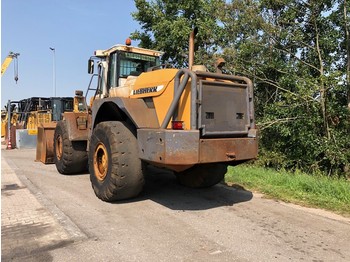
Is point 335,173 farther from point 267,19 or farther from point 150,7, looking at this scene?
point 150,7

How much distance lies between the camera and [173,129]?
5.02 m

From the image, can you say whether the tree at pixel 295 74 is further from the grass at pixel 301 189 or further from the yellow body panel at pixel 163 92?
the yellow body panel at pixel 163 92

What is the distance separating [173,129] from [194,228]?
1.37 m

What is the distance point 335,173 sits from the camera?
10695 millimetres

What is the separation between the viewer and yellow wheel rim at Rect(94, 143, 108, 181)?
19.7 ft

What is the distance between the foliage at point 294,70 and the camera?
10648 millimetres

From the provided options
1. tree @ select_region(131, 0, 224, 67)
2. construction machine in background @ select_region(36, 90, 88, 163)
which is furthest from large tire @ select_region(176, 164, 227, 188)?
tree @ select_region(131, 0, 224, 67)

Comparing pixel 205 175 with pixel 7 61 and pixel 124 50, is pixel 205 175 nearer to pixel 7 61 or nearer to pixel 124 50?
→ pixel 124 50

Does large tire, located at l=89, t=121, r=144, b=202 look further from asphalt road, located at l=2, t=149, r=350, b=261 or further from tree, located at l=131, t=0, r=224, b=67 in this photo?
tree, located at l=131, t=0, r=224, b=67

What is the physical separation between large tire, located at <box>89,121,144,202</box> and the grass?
2.45m

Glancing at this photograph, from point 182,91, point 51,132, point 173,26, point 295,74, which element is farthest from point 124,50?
point 173,26

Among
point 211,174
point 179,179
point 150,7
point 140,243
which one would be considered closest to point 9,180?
point 179,179

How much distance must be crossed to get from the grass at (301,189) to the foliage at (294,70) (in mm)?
3880

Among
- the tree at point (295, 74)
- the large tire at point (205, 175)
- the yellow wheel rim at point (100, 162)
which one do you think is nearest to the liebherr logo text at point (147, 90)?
the yellow wheel rim at point (100, 162)
